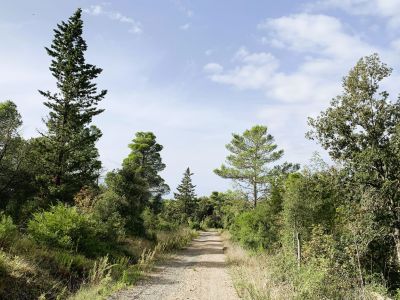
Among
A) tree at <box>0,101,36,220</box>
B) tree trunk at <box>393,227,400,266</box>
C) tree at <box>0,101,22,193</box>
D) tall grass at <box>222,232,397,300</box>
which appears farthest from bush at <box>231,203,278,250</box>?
tree at <box>0,101,22,193</box>

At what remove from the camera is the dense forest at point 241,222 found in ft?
33.8

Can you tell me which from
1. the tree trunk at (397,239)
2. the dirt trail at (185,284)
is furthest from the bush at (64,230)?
the tree trunk at (397,239)

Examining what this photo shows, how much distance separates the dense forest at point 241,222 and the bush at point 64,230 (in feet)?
0.14

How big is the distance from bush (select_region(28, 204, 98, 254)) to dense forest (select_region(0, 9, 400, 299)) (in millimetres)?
43

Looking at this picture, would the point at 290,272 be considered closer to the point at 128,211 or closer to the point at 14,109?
the point at 128,211

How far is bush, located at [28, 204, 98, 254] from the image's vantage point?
13.1 m

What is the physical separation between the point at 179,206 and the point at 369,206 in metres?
59.3

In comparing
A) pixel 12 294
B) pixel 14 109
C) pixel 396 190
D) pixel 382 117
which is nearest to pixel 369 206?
pixel 396 190

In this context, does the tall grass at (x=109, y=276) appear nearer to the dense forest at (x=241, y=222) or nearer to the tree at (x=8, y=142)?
the dense forest at (x=241, y=222)

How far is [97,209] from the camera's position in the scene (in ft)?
60.8

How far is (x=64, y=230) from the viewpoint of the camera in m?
13.6

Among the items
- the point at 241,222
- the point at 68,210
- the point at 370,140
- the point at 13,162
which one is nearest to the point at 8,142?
the point at 13,162

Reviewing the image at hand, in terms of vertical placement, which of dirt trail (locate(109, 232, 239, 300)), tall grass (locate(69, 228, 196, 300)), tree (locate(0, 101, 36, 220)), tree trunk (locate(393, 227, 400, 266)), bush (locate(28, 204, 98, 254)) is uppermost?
tree (locate(0, 101, 36, 220))

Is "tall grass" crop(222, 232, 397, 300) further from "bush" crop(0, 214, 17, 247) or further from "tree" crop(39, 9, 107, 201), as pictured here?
"tree" crop(39, 9, 107, 201)
